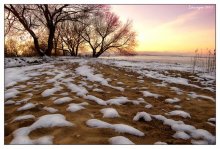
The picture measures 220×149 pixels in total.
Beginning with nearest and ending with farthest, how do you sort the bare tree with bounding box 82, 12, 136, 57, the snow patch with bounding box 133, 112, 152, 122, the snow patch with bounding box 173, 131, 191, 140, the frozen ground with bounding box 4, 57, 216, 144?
the frozen ground with bounding box 4, 57, 216, 144, the snow patch with bounding box 173, 131, 191, 140, the snow patch with bounding box 133, 112, 152, 122, the bare tree with bounding box 82, 12, 136, 57

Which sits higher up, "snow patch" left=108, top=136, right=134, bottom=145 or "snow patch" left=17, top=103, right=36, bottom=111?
"snow patch" left=17, top=103, right=36, bottom=111

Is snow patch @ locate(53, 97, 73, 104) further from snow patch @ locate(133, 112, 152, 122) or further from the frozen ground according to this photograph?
snow patch @ locate(133, 112, 152, 122)

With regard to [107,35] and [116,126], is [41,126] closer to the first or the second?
[116,126]

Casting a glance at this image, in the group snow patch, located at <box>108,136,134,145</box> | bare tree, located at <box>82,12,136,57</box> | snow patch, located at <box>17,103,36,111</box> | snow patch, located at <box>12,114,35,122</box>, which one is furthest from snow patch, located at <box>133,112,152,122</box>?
bare tree, located at <box>82,12,136,57</box>

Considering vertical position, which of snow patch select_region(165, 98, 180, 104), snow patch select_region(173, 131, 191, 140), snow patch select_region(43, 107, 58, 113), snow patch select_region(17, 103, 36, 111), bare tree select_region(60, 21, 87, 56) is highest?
bare tree select_region(60, 21, 87, 56)

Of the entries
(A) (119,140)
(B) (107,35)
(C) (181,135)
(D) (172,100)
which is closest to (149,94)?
(D) (172,100)

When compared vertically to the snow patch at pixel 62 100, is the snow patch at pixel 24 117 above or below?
below

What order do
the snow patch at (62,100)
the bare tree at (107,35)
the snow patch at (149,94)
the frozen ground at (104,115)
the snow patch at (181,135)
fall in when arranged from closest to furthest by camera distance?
the frozen ground at (104,115) → the snow patch at (181,135) → the snow patch at (62,100) → the snow patch at (149,94) → the bare tree at (107,35)

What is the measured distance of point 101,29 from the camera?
824 inches

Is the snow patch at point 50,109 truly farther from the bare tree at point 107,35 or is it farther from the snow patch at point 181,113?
the bare tree at point 107,35

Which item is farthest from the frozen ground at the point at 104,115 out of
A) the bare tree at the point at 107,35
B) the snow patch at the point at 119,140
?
the bare tree at the point at 107,35

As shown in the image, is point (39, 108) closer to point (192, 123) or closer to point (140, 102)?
point (140, 102)
